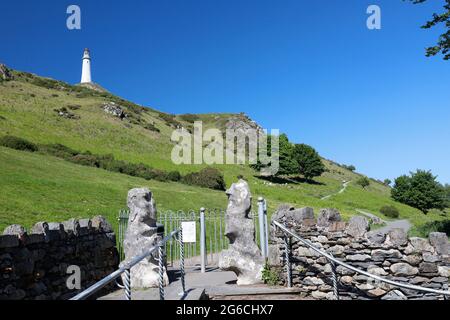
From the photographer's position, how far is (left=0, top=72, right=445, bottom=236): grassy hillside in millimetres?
18969

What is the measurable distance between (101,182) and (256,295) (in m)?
20.5

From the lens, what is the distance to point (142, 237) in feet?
34.0

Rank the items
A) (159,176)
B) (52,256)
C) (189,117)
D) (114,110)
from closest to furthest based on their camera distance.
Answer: (52,256) < (159,176) < (114,110) < (189,117)

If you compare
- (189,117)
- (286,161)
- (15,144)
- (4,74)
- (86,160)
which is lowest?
(86,160)

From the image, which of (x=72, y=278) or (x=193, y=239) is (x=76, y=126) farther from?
(x=72, y=278)

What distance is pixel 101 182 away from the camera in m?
27.1

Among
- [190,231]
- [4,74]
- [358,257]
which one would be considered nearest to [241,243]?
[358,257]

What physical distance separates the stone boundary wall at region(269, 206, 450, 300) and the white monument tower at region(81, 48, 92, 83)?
109 metres

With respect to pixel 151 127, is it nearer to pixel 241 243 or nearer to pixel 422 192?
pixel 422 192

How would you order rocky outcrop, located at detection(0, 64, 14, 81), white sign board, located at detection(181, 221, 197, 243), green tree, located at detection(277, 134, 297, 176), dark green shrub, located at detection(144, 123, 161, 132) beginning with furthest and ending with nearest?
dark green shrub, located at detection(144, 123, 161, 132), green tree, located at detection(277, 134, 297, 176), rocky outcrop, located at detection(0, 64, 14, 81), white sign board, located at detection(181, 221, 197, 243)

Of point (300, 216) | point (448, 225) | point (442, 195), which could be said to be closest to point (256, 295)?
point (300, 216)

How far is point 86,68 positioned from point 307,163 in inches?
2756

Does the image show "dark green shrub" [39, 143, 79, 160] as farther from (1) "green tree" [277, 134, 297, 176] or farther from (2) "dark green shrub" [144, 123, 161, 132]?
(1) "green tree" [277, 134, 297, 176]

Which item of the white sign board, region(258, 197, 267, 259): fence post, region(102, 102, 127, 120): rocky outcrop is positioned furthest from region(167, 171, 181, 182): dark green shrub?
region(102, 102, 127, 120): rocky outcrop
